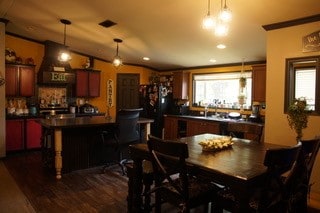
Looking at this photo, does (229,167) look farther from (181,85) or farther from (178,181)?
(181,85)

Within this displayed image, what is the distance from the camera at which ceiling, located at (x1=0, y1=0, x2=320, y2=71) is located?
321 cm

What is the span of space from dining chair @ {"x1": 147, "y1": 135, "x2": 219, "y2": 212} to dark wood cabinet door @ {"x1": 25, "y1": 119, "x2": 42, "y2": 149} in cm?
429

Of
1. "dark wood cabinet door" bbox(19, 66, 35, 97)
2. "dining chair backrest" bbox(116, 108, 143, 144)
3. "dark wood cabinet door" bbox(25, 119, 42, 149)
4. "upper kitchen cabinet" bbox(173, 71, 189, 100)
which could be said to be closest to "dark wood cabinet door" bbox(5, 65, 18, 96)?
"dark wood cabinet door" bbox(19, 66, 35, 97)

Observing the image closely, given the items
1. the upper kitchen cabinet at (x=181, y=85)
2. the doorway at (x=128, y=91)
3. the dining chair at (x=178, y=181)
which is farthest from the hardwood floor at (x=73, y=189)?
the doorway at (x=128, y=91)

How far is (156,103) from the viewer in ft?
22.9

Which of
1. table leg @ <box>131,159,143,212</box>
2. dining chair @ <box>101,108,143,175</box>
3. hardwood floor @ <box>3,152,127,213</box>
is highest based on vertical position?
dining chair @ <box>101,108,143,175</box>

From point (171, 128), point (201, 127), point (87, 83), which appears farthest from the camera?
point (171, 128)

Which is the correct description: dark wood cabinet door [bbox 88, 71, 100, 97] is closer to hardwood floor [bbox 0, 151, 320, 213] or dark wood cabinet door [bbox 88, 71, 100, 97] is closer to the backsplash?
the backsplash

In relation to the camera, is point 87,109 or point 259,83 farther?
point 87,109

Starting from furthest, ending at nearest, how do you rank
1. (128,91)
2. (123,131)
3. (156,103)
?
(128,91) < (156,103) < (123,131)

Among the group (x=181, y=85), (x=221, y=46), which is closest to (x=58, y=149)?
(x=221, y=46)

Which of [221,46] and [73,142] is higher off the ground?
[221,46]

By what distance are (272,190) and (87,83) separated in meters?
5.57

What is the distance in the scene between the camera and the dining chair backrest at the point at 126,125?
390 cm
